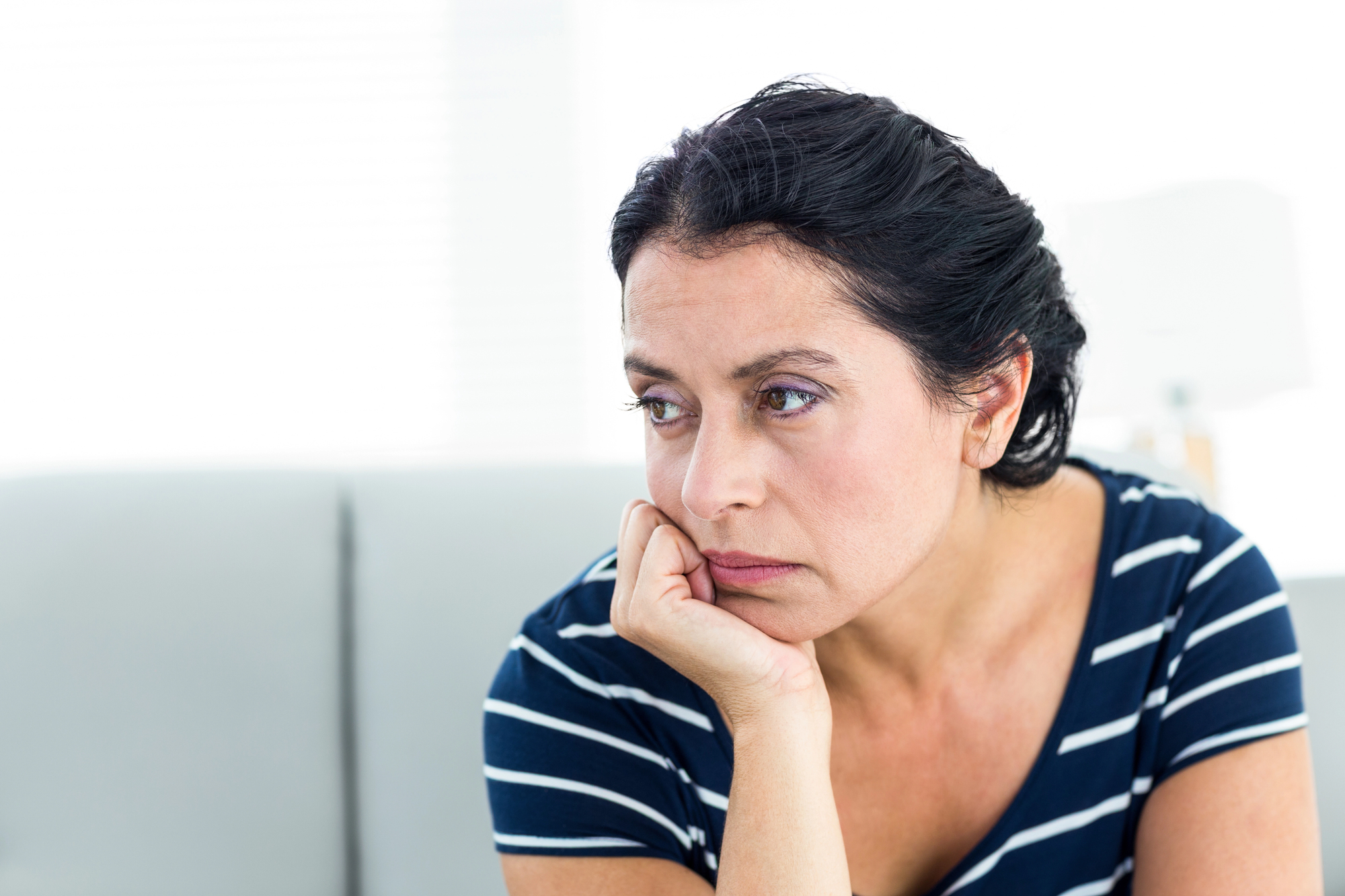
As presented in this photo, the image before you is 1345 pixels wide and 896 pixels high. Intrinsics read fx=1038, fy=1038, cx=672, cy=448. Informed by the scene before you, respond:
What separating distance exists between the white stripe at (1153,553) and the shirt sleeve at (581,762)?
49cm

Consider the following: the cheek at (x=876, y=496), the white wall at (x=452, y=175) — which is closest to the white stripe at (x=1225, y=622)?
the cheek at (x=876, y=496)

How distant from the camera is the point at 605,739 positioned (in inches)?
41.3

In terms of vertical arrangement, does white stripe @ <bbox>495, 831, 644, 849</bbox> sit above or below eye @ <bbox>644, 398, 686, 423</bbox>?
below

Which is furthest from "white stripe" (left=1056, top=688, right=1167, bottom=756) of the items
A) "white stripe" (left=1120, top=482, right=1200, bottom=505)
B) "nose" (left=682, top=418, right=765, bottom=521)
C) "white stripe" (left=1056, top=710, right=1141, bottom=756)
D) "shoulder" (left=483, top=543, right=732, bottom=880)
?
"nose" (left=682, top=418, right=765, bottom=521)

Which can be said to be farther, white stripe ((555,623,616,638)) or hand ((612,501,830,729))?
white stripe ((555,623,616,638))

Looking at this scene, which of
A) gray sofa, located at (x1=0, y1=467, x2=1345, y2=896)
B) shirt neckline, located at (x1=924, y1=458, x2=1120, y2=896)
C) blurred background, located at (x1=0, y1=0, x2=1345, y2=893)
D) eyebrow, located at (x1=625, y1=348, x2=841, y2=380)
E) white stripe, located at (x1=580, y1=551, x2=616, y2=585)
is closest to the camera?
eyebrow, located at (x1=625, y1=348, x2=841, y2=380)

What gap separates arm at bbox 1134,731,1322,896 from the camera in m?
0.96

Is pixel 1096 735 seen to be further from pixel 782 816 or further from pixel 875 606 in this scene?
pixel 782 816

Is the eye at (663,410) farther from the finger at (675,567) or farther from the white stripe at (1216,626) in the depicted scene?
the white stripe at (1216,626)

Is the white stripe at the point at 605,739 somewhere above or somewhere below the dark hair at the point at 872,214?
below

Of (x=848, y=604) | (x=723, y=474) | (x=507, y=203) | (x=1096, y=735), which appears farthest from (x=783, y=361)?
(x=507, y=203)

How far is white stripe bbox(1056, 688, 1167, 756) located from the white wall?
1.31 metres

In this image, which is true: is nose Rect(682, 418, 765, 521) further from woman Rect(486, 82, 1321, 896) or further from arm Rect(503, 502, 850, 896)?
arm Rect(503, 502, 850, 896)

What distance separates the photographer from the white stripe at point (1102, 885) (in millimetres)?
1075
